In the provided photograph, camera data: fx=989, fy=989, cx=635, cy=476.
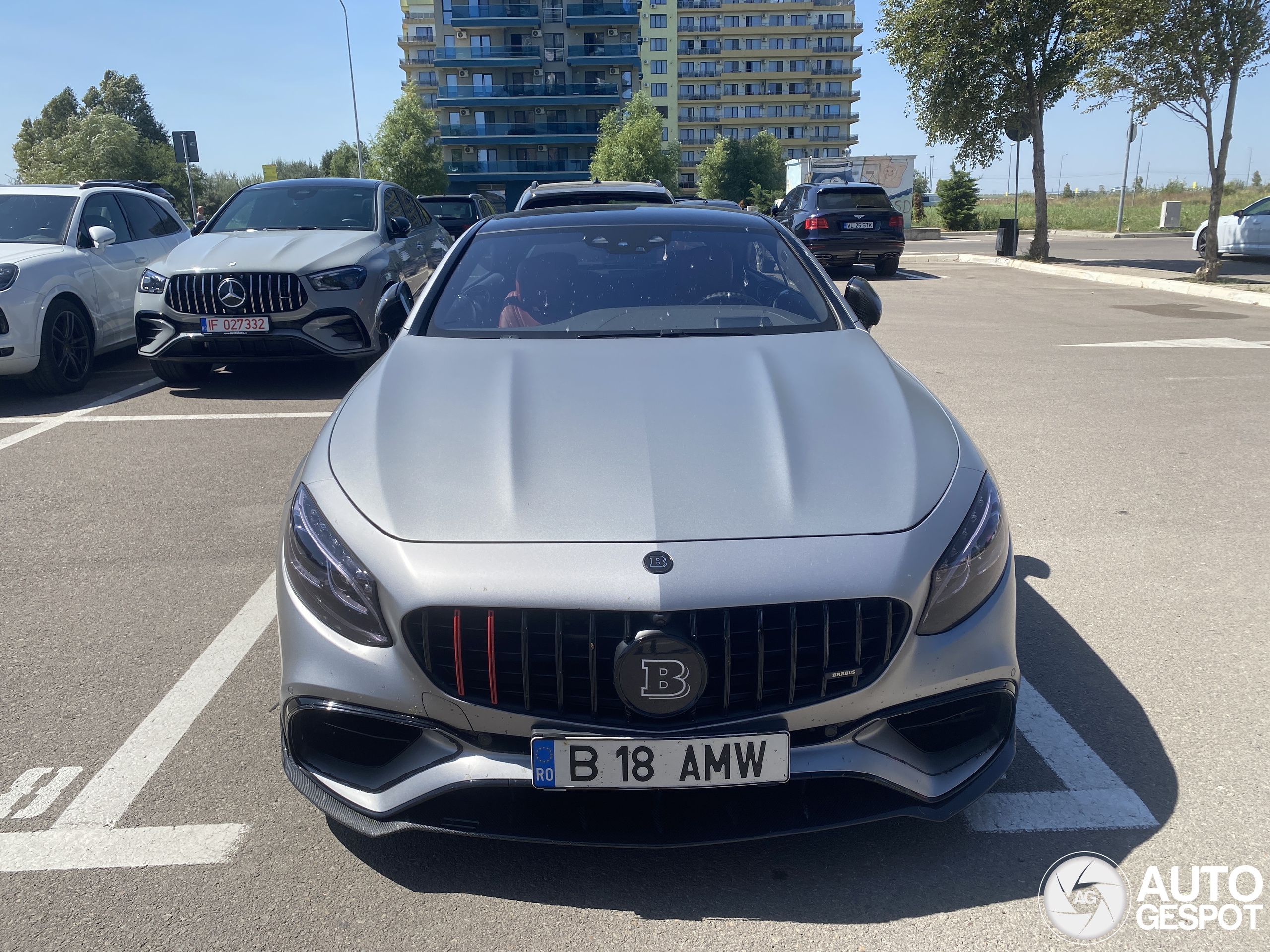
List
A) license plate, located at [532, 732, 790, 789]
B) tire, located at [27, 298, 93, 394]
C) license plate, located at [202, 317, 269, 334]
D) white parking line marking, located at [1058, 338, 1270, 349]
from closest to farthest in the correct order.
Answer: license plate, located at [532, 732, 790, 789] → license plate, located at [202, 317, 269, 334] → tire, located at [27, 298, 93, 394] → white parking line marking, located at [1058, 338, 1270, 349]

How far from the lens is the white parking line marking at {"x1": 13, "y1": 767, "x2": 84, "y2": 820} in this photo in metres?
2.48

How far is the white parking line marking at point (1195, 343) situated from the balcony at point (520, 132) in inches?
3112

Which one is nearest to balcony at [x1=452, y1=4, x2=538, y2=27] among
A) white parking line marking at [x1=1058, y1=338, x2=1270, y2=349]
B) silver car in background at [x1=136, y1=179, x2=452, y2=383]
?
white parking line marking at [x1=1058, y1=338, x2=1270, y2=349]

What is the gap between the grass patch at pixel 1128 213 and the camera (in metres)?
37.9

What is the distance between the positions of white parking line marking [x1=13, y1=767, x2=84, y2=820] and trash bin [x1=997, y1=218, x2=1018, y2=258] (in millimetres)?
23273

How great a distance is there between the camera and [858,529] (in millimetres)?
2129

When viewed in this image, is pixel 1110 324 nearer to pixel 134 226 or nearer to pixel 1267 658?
pixel 1267 658

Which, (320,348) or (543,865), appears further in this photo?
(320,348)

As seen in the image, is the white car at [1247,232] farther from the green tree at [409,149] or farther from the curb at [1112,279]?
the green tree at [409,149]

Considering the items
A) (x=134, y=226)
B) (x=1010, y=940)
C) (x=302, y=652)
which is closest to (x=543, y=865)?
(x=302, y=652)

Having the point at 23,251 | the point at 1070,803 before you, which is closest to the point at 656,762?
the point at 1070,803

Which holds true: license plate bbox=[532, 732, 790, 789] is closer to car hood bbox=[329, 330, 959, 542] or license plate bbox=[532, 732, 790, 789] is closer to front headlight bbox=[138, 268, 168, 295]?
car hood bbox=[329, 330, 959, 542]

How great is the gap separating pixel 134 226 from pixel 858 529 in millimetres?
9285

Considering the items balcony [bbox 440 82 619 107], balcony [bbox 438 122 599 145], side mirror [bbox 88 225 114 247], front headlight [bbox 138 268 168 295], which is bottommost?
front headlight [bbox 138 268 168 295]
